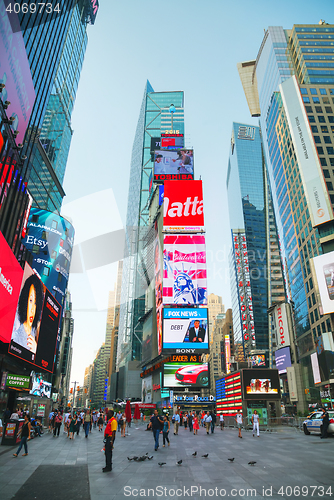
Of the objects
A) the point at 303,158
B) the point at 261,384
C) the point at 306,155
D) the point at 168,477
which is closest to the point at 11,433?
the point at 168,477

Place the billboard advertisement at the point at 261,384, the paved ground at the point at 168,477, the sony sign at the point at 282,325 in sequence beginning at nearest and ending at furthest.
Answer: the paved ground at the point at 168,477, the billboard advertisement at the point at 261,384, the sony sign at the point at 282,325

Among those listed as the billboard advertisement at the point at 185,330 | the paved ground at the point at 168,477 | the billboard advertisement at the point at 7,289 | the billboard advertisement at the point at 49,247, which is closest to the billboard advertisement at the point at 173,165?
the billboard advertisement at the point at 49,247

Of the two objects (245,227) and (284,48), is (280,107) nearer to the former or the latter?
(284,48)

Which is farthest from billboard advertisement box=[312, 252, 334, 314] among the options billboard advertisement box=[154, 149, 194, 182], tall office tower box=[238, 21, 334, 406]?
billboard advertisement box=[154, 149, 194, 182]

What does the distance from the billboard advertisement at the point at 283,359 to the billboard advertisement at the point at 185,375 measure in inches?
940

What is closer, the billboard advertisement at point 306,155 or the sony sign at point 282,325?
the billboard advertisement at point 306,155

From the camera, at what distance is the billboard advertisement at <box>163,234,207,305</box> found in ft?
233

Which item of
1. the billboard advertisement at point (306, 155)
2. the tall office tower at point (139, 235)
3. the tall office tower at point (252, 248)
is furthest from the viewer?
the tall office tower at point (252, 248)

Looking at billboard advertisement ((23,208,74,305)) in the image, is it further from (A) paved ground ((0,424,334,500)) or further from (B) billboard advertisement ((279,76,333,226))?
(B) billboard advertisement ((279,76,333,226))

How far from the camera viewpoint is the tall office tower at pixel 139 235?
4828 inches

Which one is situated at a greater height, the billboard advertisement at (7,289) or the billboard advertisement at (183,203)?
the billboard advertisement at (183,203)

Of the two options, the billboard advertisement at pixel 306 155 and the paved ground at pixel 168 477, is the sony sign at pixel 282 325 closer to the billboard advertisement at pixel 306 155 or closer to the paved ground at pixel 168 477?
the billboard advertisement at pixel 306 155

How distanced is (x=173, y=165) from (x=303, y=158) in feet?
108

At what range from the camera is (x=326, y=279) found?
62.3 metres
